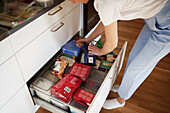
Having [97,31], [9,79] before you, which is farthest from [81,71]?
[9,79]

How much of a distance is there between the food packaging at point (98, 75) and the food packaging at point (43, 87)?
0.32 m

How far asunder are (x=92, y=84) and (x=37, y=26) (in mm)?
541

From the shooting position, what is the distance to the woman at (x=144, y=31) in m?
0.73

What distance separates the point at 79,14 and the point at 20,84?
76 cm

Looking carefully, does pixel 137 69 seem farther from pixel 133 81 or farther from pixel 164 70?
pixel 164 70

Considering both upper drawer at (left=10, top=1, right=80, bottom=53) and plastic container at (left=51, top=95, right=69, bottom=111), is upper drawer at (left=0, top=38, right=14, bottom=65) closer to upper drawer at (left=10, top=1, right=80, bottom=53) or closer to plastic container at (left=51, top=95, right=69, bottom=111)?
upper drawer at (left=10, top=1, right=80, bottom=53)

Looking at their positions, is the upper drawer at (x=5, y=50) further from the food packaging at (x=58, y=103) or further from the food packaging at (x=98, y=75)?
the food packaging at (x=98, y=75)

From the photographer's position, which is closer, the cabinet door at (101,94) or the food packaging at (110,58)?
the cabinet door at (101,94)

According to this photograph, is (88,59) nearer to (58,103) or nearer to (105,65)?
(105,65)

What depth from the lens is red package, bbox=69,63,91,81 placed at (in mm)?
1063

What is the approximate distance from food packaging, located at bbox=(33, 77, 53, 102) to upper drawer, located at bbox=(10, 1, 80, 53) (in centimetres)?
31

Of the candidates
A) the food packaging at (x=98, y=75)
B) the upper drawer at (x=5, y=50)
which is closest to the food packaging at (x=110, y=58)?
the food packaging at (x=98, y=75)

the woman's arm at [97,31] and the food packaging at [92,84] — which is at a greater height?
the woman's arm at [97,31]

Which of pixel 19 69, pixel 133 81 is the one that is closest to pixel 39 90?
pixel 19 69
